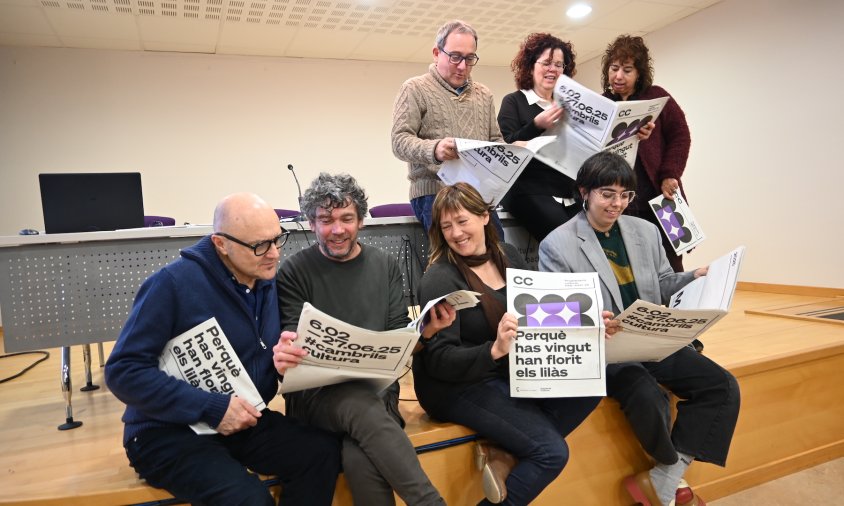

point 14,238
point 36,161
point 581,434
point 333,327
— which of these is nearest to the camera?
point 333,327

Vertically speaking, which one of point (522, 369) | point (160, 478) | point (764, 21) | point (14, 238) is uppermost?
point (764, 21)

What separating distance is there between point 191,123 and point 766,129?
569 centimetres

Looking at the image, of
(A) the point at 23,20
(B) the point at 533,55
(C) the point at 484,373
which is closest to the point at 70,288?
(C) the point at 484,373

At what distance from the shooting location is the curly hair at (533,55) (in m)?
2.44

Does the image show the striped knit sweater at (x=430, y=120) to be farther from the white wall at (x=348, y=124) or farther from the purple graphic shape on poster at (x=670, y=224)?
the white wall at (x=348, y=124)

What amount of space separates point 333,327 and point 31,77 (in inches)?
220

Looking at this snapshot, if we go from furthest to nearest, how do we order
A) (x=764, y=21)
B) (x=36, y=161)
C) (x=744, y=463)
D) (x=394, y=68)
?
(x=394, y=68)
(x=36, y=161)
(x=764, y=21)
(x=744, y=463)

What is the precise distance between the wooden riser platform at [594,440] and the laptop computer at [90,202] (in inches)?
32.6

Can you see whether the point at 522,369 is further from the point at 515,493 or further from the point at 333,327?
the point at 333,327

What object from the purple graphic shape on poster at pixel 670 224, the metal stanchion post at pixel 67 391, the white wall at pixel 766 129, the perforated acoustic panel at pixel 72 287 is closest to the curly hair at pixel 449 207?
the purple graphic shape on poster at pixel 670 224

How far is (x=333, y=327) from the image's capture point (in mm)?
1331

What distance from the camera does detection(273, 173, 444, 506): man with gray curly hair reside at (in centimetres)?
142

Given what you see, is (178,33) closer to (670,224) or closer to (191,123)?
(191,123)

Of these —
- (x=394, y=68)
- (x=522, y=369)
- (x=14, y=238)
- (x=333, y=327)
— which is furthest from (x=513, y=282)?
(x=394, y=68)
